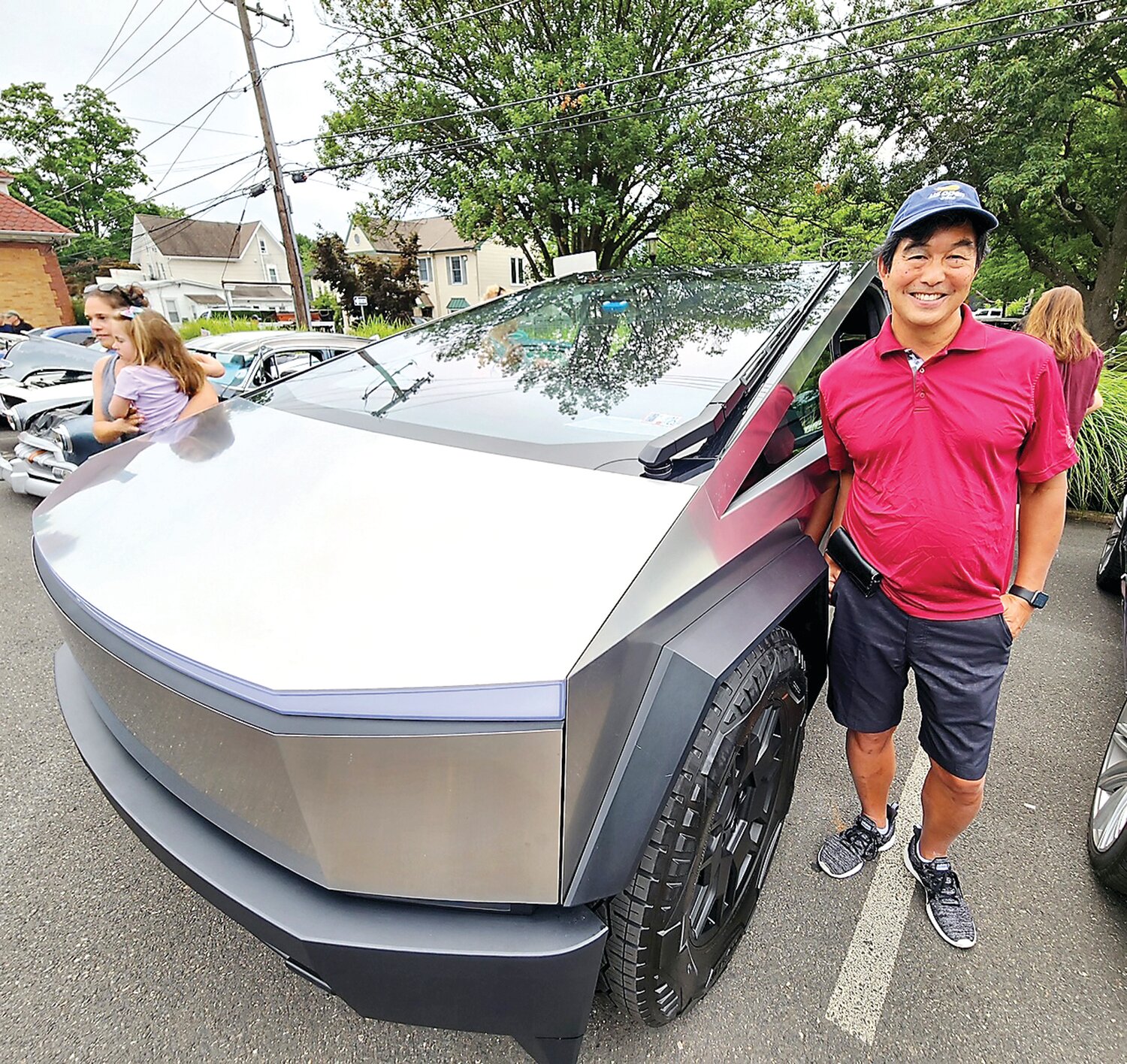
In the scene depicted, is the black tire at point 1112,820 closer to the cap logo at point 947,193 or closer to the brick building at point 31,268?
the cap logo at point 947,193

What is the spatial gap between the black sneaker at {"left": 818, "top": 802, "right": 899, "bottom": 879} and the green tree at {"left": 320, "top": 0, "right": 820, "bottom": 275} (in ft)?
40.4

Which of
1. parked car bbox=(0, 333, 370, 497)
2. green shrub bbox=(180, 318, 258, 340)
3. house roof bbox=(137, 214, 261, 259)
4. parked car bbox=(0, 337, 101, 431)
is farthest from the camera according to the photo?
house roof bbox=(137, 214, 261, 259)

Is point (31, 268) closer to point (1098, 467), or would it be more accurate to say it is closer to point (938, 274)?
point (938, 274)

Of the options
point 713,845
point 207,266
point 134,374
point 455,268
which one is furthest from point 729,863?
point 207,266

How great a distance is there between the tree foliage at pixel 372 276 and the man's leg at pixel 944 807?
118ft

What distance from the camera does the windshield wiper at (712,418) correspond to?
136 cm

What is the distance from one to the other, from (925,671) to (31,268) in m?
28.2

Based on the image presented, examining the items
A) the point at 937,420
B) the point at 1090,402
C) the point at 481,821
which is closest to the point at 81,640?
the point at 481,821

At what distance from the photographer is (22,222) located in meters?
20.9

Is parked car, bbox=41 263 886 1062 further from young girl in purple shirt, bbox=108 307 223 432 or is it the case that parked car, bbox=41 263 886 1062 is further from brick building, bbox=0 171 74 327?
brick building, bbox=0 171 74 327

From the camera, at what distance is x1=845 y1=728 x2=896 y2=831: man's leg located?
1848mm

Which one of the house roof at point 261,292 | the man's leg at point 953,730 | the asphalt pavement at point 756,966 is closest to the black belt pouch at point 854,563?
the man's leg at point 953,730

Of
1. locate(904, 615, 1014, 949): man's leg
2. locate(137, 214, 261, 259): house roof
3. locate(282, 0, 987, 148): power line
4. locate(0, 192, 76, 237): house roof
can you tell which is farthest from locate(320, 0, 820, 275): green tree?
locate(137, 214, 261, 259): house roof

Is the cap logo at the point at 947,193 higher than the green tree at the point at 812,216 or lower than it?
lower
